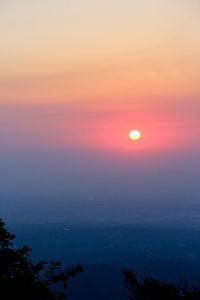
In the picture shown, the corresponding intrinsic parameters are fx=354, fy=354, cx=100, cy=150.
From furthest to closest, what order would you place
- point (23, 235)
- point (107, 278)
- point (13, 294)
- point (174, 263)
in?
point (23, 235), point (174, 263), point (107, 278), point (13, 294)

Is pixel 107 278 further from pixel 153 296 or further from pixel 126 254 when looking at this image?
pixel 153 296

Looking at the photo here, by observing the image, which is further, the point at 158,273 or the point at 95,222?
the point at 95,222

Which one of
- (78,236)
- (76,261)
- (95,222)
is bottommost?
(76,261)

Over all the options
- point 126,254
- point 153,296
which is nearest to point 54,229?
point 126,254

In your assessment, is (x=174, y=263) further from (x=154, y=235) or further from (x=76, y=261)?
(x=154, y=235)

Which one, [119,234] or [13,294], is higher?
[119,234]

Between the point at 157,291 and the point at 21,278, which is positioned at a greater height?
the point at 21,278

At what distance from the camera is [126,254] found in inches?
4879

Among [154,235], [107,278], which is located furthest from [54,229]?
[107,278]

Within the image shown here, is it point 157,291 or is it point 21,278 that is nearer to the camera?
point 21,278

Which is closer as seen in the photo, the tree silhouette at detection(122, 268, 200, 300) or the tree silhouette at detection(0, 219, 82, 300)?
the tree silhouette at detection(0, 219, 82, 300)

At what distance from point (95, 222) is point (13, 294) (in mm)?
194124

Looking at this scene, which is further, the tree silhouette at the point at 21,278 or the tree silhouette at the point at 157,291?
the tree silhouette at the point at 157,291

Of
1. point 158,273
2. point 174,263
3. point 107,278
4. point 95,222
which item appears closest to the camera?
point 107,278
